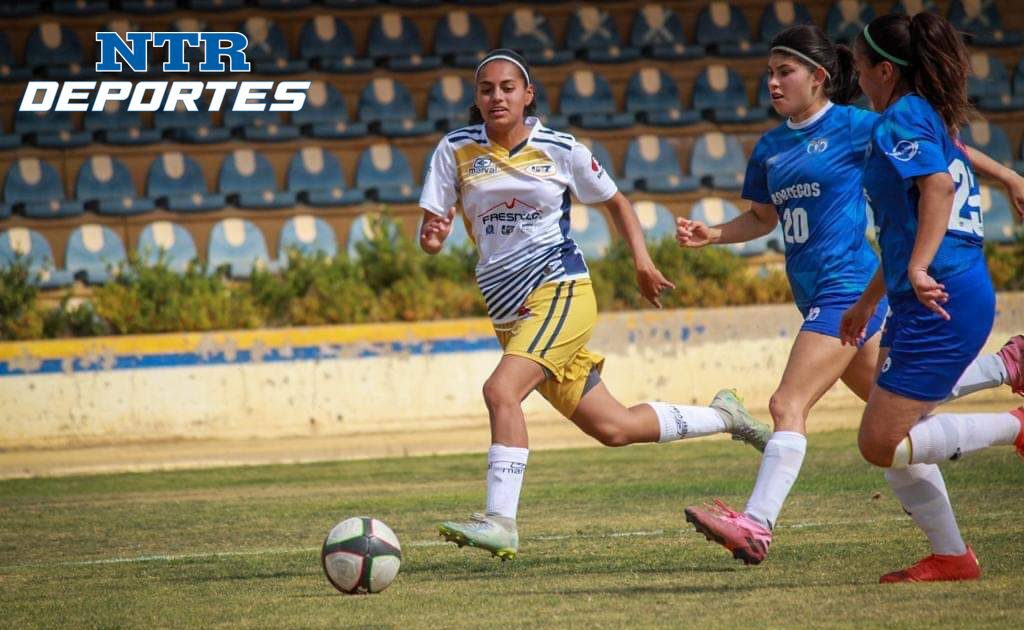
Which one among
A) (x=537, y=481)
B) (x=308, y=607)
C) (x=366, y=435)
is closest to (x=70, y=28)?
(x=366, y=435)

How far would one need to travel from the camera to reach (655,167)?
1928 cm

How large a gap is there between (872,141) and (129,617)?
3.51m

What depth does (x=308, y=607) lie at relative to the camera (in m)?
5.80

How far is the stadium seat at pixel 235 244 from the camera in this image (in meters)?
17.7

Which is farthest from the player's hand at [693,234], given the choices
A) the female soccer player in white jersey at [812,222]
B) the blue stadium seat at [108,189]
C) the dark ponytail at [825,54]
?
the blue stadium seat at [108,189]

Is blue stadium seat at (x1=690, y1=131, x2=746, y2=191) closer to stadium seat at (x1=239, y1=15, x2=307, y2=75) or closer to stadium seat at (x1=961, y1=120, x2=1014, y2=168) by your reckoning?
stadium seat at (x1=961, y1=120, x2=1014, y2=168)

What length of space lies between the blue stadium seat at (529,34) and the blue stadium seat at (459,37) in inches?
14.6

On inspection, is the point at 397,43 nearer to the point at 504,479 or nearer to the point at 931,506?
the point at 504,479

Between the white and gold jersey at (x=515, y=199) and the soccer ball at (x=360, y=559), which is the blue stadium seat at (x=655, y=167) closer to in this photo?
the white and gold jersey at (x=515, y=199)

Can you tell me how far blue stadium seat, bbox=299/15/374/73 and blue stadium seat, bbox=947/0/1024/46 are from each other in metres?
8.69

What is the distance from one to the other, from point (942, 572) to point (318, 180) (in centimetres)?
1381

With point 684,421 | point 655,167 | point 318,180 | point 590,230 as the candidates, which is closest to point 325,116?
point 318,180

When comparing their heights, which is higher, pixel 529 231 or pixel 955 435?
pixel 529 231

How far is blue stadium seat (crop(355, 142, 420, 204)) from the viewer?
18406 millimetres
